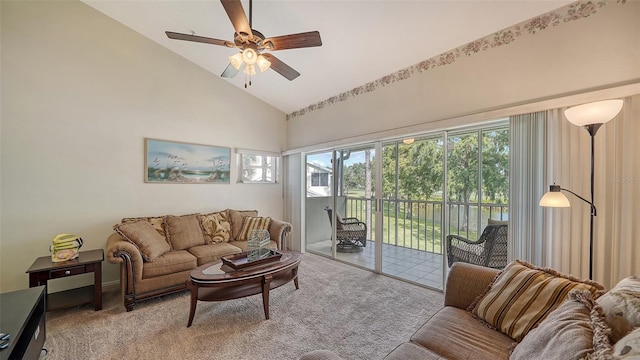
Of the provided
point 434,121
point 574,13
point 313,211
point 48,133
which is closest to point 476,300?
point 434,121

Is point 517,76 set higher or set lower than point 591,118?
higher

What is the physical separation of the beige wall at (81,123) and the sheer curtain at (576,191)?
4.21 meters

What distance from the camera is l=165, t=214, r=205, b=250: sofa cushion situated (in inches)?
131

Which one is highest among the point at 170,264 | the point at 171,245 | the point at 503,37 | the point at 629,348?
the point at 503,37

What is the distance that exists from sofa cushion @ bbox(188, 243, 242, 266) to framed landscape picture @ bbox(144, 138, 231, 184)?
1.16m

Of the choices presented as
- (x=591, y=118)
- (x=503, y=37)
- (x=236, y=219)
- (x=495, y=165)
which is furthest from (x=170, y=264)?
(x=503, y=37)

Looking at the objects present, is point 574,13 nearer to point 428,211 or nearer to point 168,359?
point 428,211

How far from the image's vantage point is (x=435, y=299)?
9.23 feet

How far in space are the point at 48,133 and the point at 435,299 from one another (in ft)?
15.9

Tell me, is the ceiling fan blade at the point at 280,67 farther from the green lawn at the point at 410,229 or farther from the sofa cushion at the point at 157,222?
the sofa cushion at the point at 157,222

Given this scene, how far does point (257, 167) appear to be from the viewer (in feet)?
15.9

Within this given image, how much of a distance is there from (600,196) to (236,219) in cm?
420

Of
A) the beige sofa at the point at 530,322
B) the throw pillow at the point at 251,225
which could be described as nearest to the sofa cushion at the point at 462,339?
the beige sofa at the point at 530,322

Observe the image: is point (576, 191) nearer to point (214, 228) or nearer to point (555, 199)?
point (555, 199)
